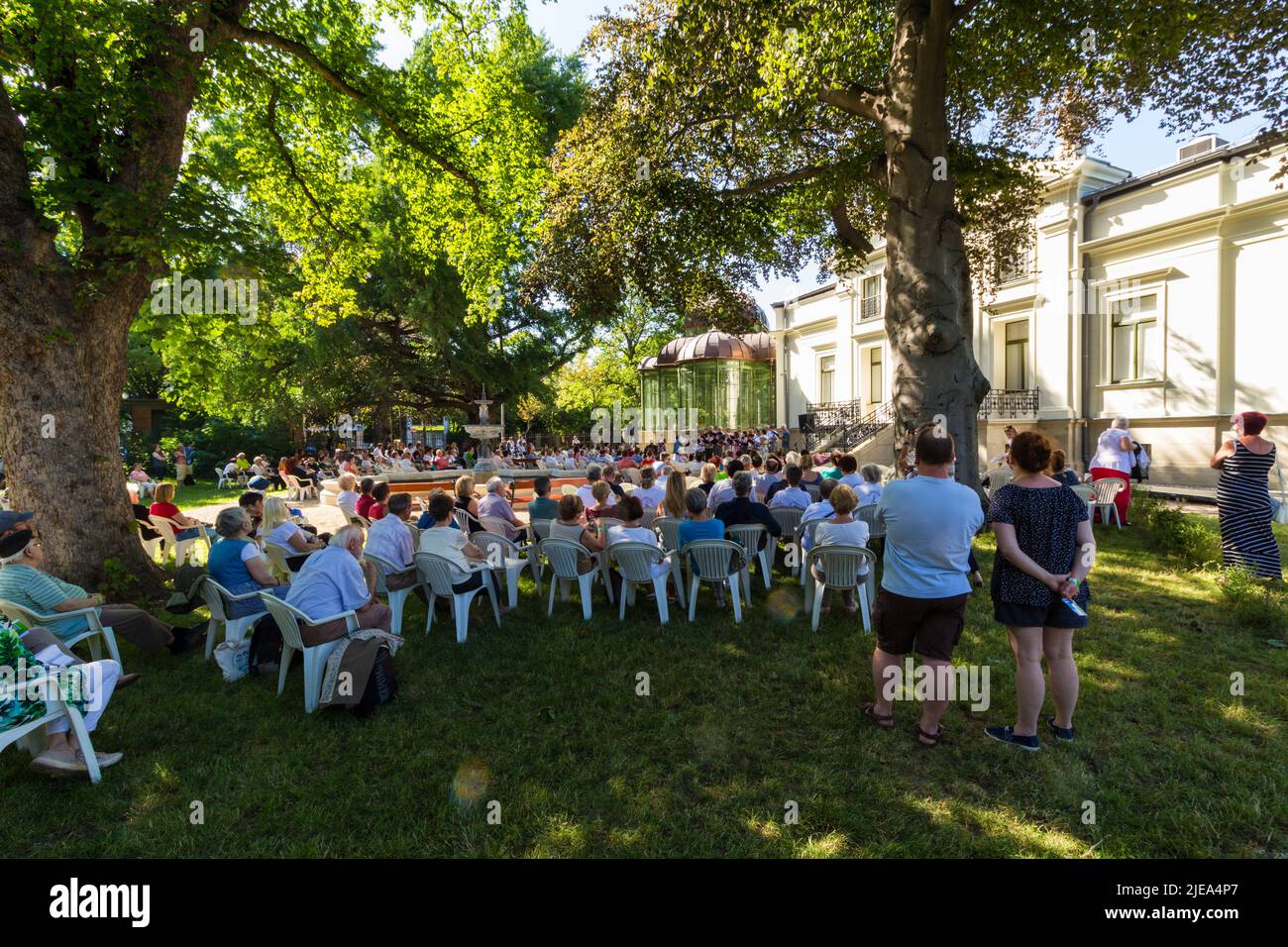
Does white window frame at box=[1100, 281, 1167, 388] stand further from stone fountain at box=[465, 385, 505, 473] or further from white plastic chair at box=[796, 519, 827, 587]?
stone fountain at box=[465, 385, 505, 473]

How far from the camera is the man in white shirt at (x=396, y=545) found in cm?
604

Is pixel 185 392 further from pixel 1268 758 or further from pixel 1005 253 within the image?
pixel 1005 253

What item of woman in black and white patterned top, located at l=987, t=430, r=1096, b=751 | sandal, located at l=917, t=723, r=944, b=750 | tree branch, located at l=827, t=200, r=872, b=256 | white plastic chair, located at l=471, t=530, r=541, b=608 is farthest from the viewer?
tree branch, located at l=827, t=200, r=872, b=256

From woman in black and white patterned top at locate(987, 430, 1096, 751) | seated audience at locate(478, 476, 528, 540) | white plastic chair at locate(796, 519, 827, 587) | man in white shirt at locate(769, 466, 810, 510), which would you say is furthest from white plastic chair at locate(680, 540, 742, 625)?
woman in black and white patterned top at locate(987, 430, 1096, 751)

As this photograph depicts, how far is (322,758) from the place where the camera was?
3662 millimetres

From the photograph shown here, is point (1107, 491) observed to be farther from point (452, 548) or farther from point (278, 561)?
point (278, 561)

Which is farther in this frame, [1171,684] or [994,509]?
[1171,684]

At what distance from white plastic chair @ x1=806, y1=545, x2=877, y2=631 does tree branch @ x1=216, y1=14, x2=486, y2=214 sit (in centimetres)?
905

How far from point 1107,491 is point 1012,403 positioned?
11274 millimetres

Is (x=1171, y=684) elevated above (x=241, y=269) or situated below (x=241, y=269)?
below

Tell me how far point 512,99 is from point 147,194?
806 cm

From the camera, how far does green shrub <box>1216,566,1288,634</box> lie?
548 cm

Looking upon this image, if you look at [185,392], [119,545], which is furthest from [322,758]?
[185,392]
